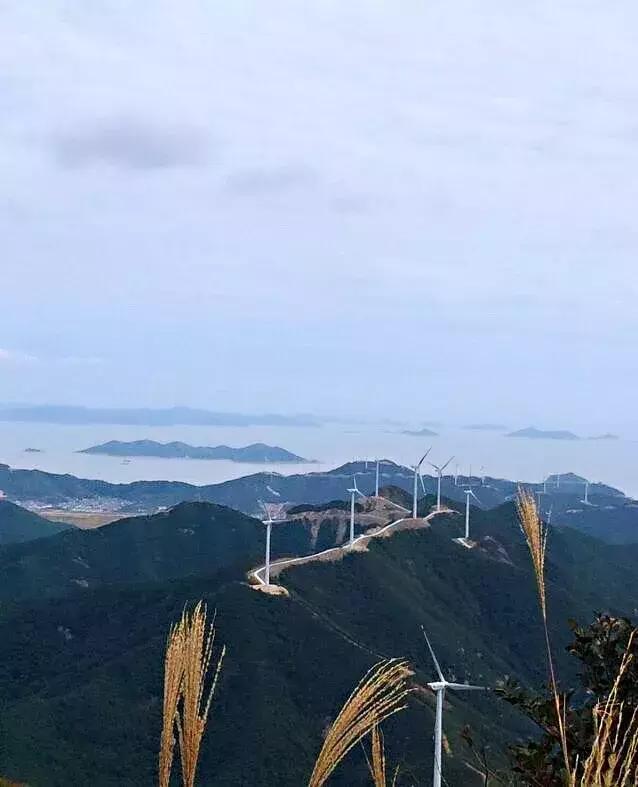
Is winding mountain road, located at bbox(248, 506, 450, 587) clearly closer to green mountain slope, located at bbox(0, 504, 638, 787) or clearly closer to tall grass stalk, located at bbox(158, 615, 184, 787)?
green mountain slope, located at bbox(0, 504, 638, 787)

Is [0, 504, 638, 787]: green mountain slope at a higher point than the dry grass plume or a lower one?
lower

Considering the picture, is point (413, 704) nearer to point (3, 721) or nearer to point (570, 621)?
point (3, 721)

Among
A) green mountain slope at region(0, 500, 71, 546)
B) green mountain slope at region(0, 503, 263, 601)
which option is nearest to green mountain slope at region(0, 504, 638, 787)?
green mountain slope at region(0, 503, 263, 601)

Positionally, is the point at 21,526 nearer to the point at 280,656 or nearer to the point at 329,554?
the point at 329,554

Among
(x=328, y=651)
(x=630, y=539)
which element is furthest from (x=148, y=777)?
(x=630, y=539)

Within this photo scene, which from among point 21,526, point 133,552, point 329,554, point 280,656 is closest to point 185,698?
point 280,656

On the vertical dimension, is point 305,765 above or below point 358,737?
below
